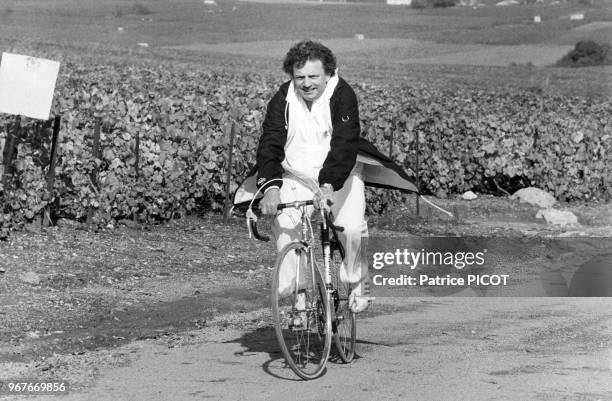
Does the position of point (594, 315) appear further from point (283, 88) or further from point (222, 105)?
point (222, 105)

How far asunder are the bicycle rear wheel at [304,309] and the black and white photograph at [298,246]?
0.05ft

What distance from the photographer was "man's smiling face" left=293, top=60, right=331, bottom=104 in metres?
8.00

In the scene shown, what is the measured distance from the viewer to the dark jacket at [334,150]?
7.90 meters

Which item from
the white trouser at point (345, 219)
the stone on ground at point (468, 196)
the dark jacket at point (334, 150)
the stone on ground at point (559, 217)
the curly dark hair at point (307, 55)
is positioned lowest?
the stone on ground at point (559, 217)

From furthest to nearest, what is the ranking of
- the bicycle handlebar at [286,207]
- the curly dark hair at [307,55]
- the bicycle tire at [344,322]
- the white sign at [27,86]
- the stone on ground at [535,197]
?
the stone on ground at [535,197]
the white sign at [27,86]
the bicycle tire at [344,322]
the curly dark hair at [307,55]
the bicycle handlebar at [286,207]

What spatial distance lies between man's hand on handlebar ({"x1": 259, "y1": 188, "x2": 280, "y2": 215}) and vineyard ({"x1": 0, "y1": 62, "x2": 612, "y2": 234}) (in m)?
5.02

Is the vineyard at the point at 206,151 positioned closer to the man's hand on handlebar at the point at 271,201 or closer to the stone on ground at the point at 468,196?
the stone on ground at the point at 468,196

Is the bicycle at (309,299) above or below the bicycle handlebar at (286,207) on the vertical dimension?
below

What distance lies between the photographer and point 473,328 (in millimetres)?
9953

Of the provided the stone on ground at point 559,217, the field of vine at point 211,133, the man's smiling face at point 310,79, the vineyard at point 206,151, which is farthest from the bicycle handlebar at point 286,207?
the stone on ground at point 559,217

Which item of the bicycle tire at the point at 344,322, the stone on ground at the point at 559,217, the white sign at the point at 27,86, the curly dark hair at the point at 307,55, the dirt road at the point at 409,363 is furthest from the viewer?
the stone on ground at the point at 559,217

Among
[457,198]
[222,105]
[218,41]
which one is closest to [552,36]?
[218,41]

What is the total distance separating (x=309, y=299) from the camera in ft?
26.1

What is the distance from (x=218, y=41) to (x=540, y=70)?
1126 centimetres
